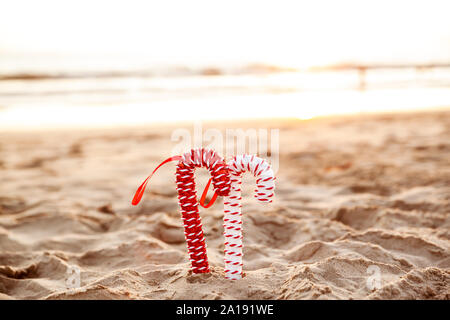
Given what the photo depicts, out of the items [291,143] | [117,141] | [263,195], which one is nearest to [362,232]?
[263,195]

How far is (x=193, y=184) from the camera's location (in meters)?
2.57

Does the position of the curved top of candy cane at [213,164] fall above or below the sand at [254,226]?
above

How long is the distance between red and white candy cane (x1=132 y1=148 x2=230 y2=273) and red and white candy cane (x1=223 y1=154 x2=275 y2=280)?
6 centimetres

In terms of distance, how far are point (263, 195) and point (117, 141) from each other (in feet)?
21.6

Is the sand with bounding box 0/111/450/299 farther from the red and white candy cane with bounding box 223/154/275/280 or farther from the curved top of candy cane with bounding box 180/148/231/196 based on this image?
the curved top of candy cane with bounding box 180/148/231/196

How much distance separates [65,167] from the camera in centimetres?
691

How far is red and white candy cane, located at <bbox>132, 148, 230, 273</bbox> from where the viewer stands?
2463mm

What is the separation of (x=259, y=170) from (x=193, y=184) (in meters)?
0.39

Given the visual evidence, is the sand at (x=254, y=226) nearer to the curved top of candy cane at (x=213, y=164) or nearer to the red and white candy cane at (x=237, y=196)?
the red and white candy cane at (x=237, y=196)

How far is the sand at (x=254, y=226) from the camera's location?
110 inches
